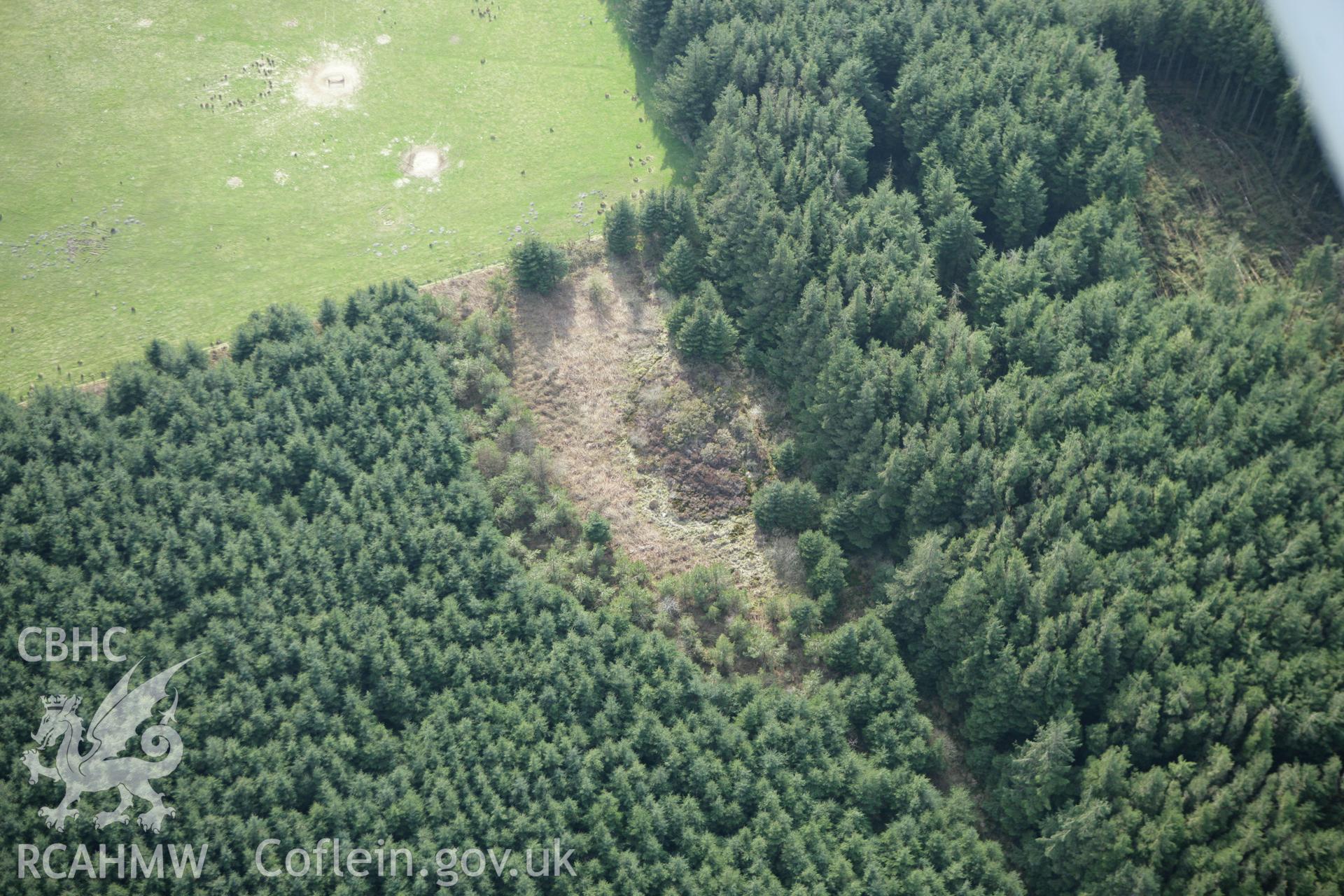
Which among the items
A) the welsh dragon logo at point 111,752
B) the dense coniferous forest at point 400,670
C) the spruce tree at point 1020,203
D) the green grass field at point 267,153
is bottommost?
the welsh dragon logo at point 111,752

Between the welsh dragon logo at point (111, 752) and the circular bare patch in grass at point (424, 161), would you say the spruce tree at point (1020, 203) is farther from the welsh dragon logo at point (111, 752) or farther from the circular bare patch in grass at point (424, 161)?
the welsh dragon logo at point (111, 752)

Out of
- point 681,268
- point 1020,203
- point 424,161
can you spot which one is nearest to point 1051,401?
point 1020,203

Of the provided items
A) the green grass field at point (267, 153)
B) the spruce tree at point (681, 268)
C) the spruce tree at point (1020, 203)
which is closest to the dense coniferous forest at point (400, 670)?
the green grass field at point (267, 153)

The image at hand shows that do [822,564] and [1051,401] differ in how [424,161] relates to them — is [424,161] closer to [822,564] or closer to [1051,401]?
[822,564]

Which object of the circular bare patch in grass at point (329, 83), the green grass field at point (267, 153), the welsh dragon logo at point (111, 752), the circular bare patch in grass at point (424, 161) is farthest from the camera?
the circular bare patch in grass at point (329, 83)

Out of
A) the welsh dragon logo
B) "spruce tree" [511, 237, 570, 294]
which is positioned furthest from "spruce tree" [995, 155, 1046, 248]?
the welsh dragon logo

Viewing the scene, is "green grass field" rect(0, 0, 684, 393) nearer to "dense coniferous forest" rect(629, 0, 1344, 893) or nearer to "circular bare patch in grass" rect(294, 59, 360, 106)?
"circular bare patch in grass" rect(294, 59, 360, 106)
